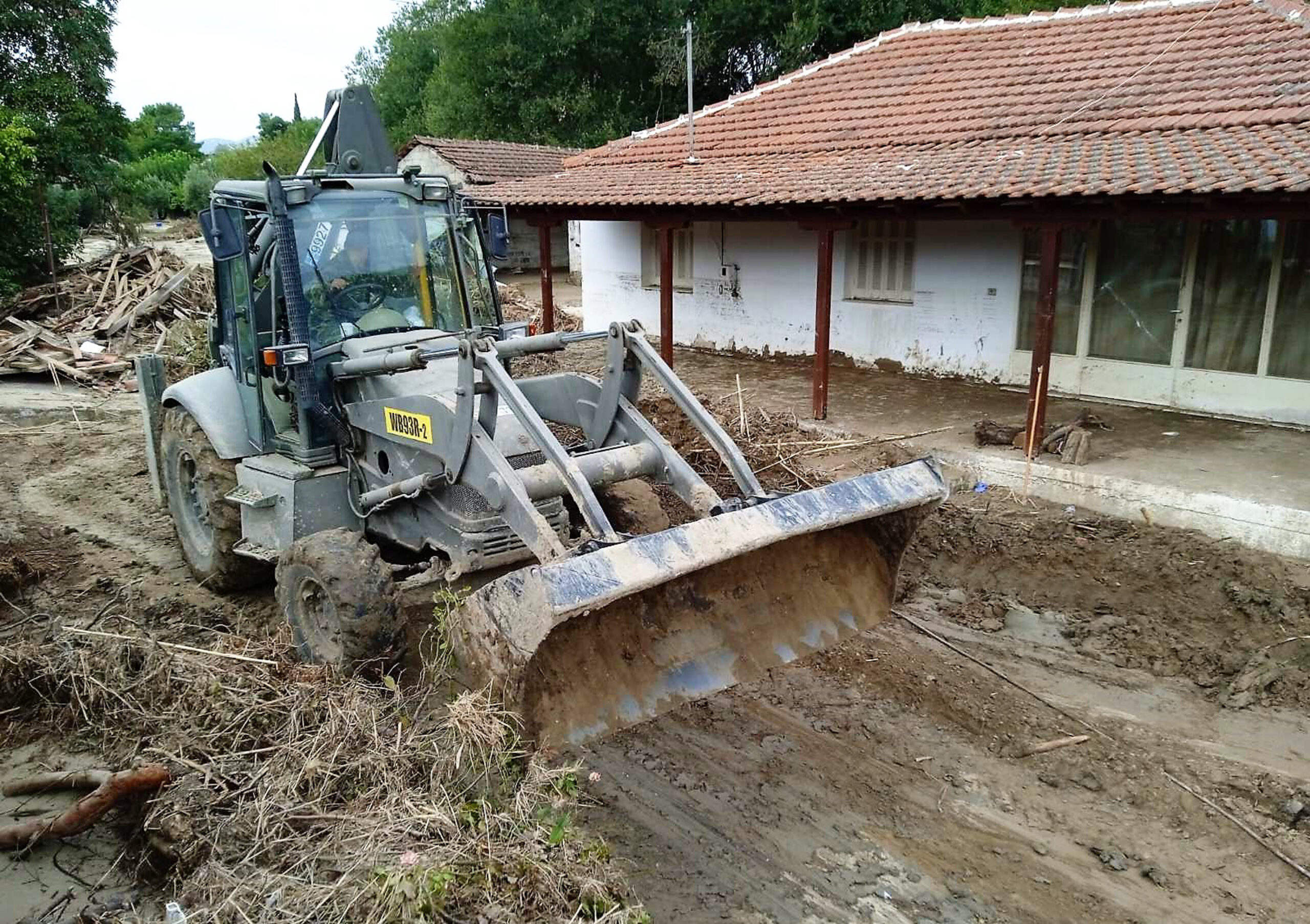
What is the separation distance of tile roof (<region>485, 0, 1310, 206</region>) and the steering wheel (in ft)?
18.3

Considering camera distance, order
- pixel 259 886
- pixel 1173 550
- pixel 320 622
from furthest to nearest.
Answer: pixel 1173 550, pixel 320 622, pixel 259 886

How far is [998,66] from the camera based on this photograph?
44.7ft

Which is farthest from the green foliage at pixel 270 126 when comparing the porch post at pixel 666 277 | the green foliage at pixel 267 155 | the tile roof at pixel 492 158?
the porch post at pixel 666 277

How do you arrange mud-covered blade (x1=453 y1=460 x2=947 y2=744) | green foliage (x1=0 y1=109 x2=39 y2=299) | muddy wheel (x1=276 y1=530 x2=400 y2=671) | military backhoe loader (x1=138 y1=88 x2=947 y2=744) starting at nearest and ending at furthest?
mud-covered blade (x1=453 y1=460 x2=947 y2=744), military backhoe loader (x1=138 y1=88 x2=947 y2=744), muddy wheel (x1=276 y1=530 x2=400 y2=671), green foliage (x1=0 y1=109 x2=39 y2=299)

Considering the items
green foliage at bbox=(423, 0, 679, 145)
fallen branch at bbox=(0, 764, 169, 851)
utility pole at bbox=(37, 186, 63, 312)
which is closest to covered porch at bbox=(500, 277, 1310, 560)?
fallen branch at bbox=(0, 764, 169, 851)

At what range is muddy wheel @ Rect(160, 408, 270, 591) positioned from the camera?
21.3 ft

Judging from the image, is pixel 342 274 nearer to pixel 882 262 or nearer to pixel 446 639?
pixel 446 639

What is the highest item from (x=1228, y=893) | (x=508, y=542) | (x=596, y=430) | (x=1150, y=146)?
(x=1150, y=146)

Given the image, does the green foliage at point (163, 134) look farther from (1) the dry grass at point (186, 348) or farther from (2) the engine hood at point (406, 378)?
(2) the engine hood at point (406, 378)

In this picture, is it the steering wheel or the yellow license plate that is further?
the steering wheel

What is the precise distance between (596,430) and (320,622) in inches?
72.2

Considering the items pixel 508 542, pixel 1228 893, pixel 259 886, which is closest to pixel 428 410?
pixel 508 542

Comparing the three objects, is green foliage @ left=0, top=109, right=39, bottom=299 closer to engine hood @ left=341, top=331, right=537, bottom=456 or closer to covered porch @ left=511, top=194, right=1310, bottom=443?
covered porch @ left=511, top=194, right=1310, bottom=443

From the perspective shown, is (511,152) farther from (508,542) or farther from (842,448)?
(508,542)
